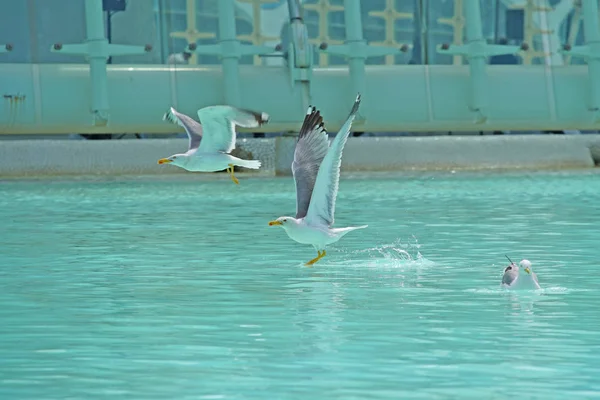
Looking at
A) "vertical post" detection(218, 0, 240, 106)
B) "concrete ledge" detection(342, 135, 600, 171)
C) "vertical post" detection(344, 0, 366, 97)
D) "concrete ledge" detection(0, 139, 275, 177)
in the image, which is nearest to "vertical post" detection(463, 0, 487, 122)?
"concrete ledge" detection(342, 135, 600, 171)

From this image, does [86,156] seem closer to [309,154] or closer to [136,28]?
[136,28]

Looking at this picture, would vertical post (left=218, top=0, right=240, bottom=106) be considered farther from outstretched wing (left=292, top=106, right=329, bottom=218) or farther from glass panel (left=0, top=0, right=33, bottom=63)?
outstretched wing (left=292, top=106, right=329, bottom=218)

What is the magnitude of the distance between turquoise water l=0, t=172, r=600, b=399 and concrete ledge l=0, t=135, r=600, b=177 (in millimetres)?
7493

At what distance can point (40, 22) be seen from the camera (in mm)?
29938

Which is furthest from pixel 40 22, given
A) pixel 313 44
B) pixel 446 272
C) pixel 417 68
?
pixel 446 272

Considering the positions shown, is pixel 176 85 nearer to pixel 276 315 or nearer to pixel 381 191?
pixel 381 191

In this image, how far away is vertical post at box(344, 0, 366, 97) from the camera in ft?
99.2

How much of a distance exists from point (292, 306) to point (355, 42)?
20599 millimetres

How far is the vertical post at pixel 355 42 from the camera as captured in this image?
1190 inches

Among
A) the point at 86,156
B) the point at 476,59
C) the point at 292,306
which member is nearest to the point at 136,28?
the point at 86,156

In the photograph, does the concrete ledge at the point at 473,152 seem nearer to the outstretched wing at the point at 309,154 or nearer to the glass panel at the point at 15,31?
the glass panel at the point at 15,31

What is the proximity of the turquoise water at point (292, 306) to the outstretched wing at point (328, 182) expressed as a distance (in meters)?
0.55

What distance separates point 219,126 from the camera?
Result: 50.8 feet

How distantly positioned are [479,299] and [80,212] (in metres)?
9.63
